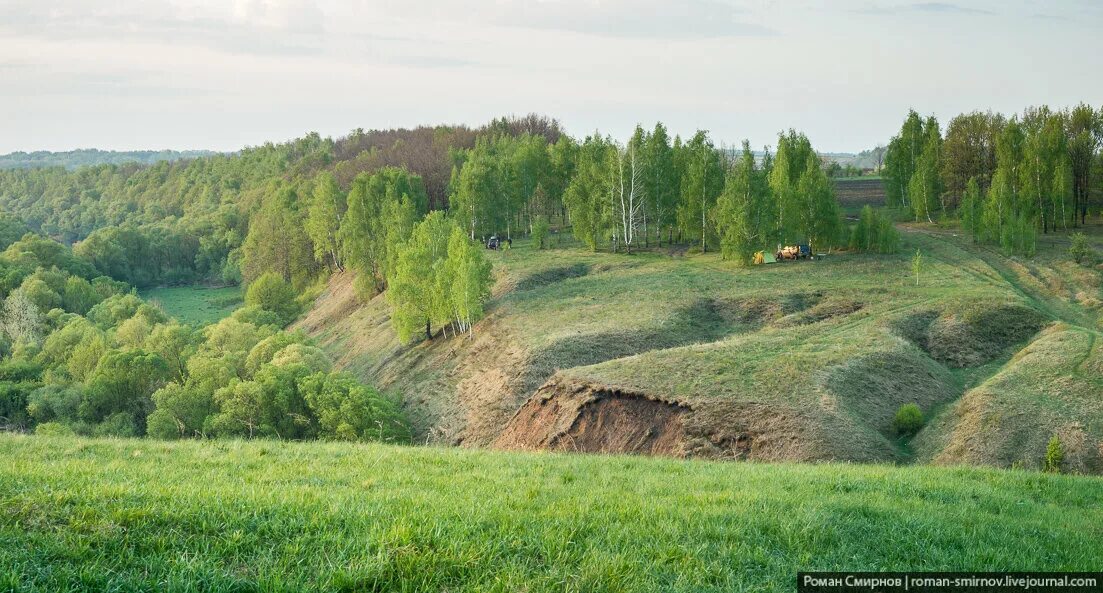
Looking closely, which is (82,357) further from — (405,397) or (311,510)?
(311,510)

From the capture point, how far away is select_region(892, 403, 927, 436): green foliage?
26625mm

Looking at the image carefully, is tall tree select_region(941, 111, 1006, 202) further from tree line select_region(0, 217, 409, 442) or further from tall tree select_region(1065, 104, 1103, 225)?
tree line select_region(0, 217, 409, 442)

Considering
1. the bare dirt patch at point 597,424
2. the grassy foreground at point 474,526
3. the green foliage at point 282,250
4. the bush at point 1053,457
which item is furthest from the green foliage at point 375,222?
the grassy foreground at point 474,526

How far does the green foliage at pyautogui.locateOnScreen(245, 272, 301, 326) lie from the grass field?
11110 mm

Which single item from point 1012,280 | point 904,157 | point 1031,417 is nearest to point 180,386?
point 1031,417

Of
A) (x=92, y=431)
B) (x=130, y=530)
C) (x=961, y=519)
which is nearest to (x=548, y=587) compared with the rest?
(x=130, y=530)

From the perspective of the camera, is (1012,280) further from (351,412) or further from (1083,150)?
(351,412)

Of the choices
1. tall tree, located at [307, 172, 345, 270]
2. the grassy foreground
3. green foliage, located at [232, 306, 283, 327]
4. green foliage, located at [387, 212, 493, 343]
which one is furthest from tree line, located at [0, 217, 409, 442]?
tall tree, located at [307, 172, 345, 270]

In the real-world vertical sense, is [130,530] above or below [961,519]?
above

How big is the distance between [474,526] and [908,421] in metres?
22.8

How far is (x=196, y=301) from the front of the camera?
101062mm

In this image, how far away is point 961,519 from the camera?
33.2 ft

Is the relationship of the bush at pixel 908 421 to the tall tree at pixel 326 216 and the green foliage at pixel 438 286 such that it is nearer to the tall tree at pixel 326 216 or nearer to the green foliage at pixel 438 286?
the green foliage at pixel 438 286

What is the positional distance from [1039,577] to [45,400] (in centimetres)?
4710
